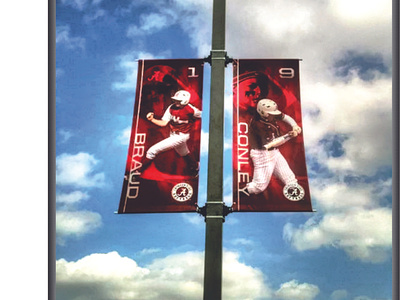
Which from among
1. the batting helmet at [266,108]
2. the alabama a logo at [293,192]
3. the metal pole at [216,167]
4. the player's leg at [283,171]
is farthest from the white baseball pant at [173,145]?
the alabama a logo at [293,192]

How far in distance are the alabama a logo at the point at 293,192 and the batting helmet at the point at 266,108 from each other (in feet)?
3.51

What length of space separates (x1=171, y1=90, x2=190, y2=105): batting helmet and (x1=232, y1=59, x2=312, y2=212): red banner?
655 millimetres

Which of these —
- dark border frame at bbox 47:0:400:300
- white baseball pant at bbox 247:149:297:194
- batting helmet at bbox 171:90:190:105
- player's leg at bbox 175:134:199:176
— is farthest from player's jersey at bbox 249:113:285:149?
dark border frame at bbox 47:0:400:300

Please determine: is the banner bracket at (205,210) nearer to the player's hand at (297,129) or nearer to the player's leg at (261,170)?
the player's leg at (261,170)

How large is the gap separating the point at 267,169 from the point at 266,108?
2.93 ft

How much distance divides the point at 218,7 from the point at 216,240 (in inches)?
133

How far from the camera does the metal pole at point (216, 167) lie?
21.2 ft

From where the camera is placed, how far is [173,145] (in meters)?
7.24
